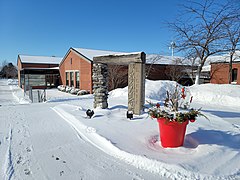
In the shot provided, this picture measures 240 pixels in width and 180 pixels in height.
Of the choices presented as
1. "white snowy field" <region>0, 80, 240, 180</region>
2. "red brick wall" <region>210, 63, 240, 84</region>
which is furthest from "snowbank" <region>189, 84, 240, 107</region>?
"red brick wall" <region>210, 63, 240, 84</region>

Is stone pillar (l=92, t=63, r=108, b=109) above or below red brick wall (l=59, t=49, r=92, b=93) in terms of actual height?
below

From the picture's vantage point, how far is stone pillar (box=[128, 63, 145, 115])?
509cm

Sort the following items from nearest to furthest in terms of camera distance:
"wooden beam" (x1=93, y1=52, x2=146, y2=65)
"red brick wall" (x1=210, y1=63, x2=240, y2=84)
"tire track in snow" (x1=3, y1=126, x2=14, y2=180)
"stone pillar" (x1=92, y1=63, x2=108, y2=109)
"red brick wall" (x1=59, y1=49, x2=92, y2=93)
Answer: "tire track in snow" (x1=3, y1=126, x2=14, y2=180) < "wooden beam" (x1=93, y1=52, x2=146, y2=65) < "stone pillar" (x1=92, y1=63, x2=108, y2=109) < "red brick wall" (x1=59, y1=49, x2=92, y2=93) < "red brick wall" (x1=210, y1=63, x2=240, y2=84)

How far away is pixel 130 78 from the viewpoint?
5.44 meters

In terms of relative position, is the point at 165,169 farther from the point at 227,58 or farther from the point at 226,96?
the point at 227,58

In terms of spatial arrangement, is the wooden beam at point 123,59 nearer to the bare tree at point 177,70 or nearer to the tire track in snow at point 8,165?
the tire track in snow at point 8,165

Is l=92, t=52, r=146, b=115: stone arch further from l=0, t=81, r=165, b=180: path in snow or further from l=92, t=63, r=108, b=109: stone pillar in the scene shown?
l=0, t=81, r=165, b=180: path in snow

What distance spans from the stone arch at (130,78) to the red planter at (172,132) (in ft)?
7.45

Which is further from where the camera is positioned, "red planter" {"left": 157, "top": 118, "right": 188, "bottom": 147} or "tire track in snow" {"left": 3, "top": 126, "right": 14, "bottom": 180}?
"red planter" {"left": 157, "top": 118, "right": 188, "bottom": 147}

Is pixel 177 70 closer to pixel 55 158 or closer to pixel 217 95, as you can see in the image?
pixel 217 95

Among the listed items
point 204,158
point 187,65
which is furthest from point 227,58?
point 204,158

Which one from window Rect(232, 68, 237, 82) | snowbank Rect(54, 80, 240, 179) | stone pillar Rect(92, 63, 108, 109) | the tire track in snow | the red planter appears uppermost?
window Rect(232, 68, 237, 82)

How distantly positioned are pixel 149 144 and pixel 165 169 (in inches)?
31.8

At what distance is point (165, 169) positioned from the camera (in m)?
2.33
